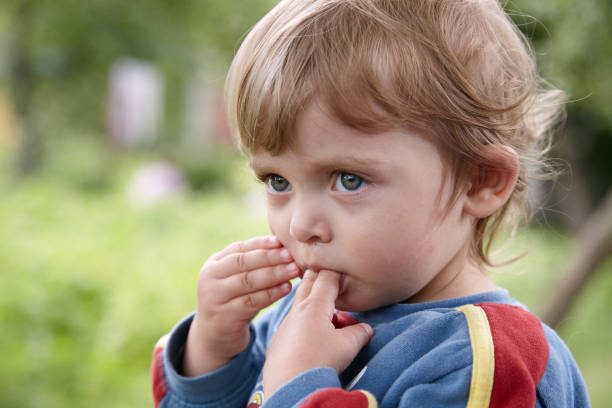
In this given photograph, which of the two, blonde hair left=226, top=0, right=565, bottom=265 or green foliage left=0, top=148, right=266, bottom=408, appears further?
green foliage left=0, top=148, right=266, bottom=408

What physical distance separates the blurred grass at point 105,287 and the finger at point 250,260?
0.83 metres

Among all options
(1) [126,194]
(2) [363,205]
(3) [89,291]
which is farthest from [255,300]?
(1) [126,194]

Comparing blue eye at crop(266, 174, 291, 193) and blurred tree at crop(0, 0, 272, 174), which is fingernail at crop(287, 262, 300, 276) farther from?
blurred tree at crop(0, 0, 272, 174)

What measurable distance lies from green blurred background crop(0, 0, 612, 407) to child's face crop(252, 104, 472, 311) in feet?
1.86

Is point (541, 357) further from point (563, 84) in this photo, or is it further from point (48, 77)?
point (48, 77)

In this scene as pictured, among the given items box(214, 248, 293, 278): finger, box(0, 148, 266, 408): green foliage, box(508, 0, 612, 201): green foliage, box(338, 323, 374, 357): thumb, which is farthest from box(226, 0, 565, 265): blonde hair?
box(0, 148, 266, 408): green foliage

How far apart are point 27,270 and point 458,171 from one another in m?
3.62

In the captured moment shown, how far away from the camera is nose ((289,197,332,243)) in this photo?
3.92ft

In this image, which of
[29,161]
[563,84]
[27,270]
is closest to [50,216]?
[27,270]

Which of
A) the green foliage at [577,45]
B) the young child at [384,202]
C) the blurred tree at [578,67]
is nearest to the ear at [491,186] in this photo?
the young child at [384,202]

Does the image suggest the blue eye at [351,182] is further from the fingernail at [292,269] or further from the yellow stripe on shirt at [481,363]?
the yellow stripe on shirt at [481,363]

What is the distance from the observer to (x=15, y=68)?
8.21 meters

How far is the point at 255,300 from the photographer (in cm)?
135

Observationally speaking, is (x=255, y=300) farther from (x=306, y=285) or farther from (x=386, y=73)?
(x=386, y=73)
